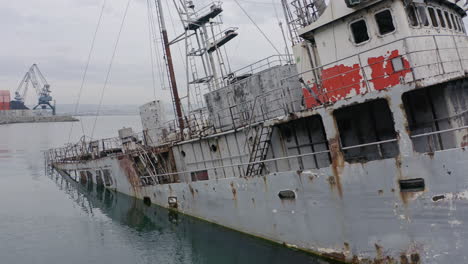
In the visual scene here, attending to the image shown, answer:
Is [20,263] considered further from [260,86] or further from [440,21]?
[440,21]

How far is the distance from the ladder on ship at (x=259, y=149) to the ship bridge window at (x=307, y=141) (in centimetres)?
58

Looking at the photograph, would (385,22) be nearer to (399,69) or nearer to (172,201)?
(399,69)

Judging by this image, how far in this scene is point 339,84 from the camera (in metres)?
9.98

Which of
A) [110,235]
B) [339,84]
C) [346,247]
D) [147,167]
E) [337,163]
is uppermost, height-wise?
[339,84]

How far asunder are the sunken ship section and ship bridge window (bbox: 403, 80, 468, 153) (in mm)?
27

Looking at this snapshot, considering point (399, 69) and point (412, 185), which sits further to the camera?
point (399, 69)

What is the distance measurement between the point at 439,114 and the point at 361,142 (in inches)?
85.7

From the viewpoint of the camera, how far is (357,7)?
9.30 meters

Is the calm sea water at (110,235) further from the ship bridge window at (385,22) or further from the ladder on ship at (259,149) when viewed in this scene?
the ship bridge window at (385,22)

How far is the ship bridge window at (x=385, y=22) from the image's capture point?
30.3 ft

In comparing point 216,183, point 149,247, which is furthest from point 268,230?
point 149,247

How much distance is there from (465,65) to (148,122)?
17.5m

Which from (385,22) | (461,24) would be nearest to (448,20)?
(461,24)

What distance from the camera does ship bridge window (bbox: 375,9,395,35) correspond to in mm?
9242
